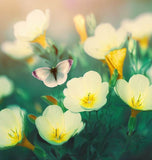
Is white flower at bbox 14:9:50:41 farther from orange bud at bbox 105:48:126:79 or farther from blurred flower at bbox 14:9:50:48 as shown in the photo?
orange bud at bbox 105:48:126:79

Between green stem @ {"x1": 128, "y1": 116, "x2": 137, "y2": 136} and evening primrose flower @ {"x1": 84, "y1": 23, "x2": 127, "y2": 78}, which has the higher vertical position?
evening primrose flower @ {"x1": 84, "y1": 23, "x2": 127, "y2": 78}

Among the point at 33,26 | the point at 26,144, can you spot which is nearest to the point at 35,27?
the point at 33,26

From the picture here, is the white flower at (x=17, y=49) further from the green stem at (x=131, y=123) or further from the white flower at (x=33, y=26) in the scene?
the green stem at (x=131, y=123)

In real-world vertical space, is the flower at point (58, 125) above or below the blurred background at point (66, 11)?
below

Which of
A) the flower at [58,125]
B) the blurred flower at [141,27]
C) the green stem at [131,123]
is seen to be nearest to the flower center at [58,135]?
the flower at [58,125]

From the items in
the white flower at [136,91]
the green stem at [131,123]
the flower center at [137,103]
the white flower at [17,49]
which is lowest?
the green stem at [131,123]

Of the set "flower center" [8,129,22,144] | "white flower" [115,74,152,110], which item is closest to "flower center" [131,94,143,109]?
"white flower" [115,74,152,110]
